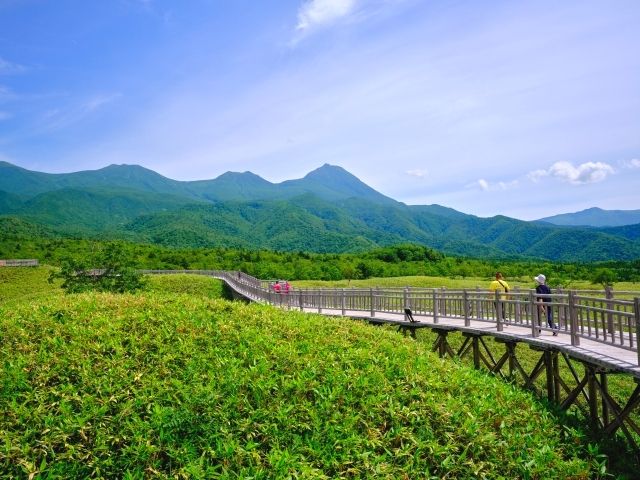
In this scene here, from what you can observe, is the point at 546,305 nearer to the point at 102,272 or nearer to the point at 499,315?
the point at 499,315

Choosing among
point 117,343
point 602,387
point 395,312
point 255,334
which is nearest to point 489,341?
point 395,312

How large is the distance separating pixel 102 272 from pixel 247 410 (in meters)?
33.6

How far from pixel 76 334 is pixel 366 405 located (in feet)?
17.4

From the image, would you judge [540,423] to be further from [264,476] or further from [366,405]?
[264,476]

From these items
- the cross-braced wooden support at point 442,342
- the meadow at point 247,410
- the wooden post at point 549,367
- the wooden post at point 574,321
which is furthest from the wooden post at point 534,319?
the cross-braced wooden support at point 442,342

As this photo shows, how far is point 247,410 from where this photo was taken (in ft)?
22.2

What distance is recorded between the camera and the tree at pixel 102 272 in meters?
35.0

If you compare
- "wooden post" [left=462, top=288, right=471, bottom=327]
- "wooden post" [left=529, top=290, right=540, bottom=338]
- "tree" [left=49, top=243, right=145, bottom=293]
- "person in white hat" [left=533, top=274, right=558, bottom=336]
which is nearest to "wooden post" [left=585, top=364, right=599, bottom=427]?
"person in white hat" [left=533, top=274, right=558, bottom=336]

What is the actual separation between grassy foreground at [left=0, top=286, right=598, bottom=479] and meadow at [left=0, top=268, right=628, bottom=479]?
0.02m

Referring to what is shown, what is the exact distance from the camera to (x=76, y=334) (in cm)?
886

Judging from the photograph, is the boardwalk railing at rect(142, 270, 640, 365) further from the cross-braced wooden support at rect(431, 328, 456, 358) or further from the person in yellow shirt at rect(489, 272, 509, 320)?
the cross-braced wooden support at rect(431, 328, 456, 358)

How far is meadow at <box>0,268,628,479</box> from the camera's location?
6.05m

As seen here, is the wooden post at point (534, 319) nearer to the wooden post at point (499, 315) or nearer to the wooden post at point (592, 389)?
the wooden post at point (499, 315)

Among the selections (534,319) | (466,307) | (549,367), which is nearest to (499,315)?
(534,319)
